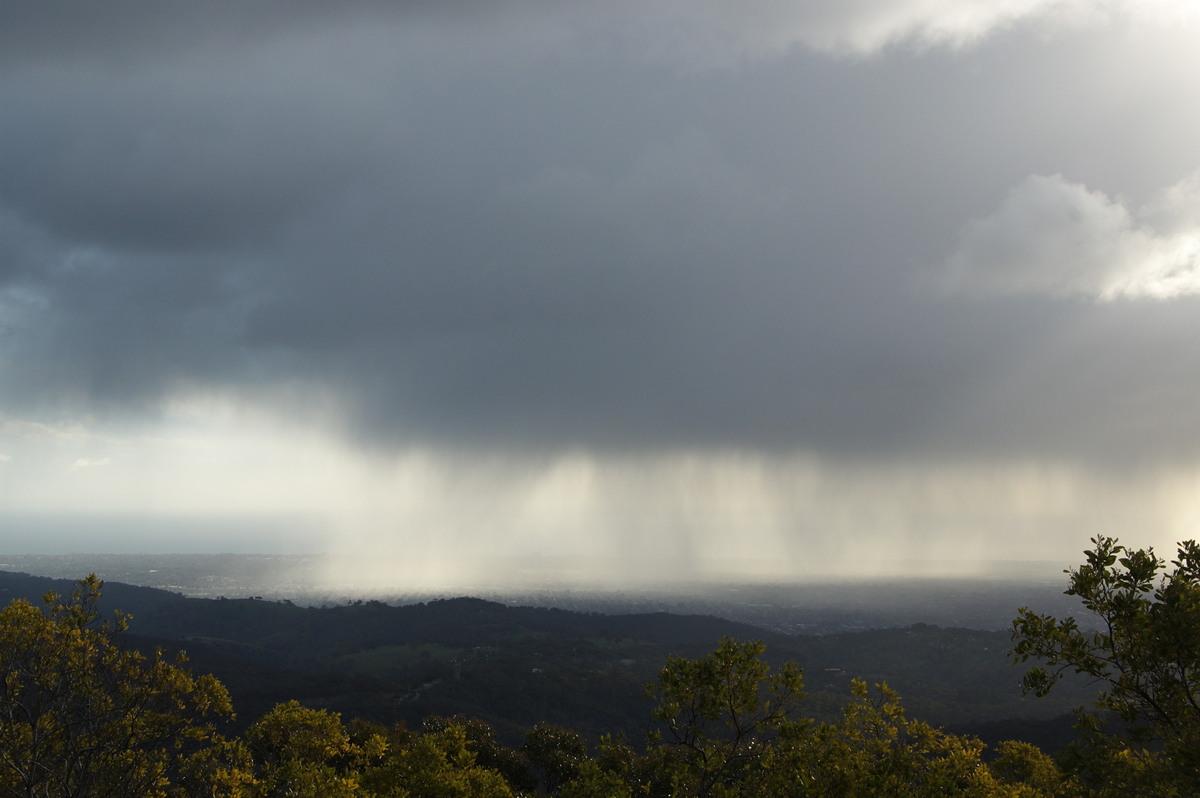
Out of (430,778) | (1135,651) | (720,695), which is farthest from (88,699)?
(1135,651)

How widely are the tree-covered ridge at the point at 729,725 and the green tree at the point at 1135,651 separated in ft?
0.14

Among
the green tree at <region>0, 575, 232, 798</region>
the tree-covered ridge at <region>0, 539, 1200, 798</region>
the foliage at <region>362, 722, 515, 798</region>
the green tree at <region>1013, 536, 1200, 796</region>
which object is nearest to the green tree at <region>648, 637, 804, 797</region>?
the tree-covered ridge at <region>0, 539, 1200, 798</region>

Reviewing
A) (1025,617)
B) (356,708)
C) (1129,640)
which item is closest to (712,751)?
(1025,617)

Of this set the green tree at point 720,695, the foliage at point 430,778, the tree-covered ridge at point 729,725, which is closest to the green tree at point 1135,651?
the tree-covered ridge at point 729,725

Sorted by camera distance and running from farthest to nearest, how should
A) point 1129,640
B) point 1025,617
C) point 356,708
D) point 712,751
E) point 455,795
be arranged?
point 356,708 < point 455,795 < point 712,751 < point 1025,617 < point 1129,640

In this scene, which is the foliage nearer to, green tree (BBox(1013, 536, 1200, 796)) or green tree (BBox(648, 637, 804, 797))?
green tree (BBox(648, 637, 804, 797))

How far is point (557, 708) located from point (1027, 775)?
171 metres

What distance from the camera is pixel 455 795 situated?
22.1m

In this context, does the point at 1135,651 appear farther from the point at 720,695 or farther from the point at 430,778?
the point at 430,778

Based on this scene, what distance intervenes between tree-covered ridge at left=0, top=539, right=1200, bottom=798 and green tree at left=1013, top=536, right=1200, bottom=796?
42 millimetres

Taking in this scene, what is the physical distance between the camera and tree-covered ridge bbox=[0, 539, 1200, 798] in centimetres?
1456

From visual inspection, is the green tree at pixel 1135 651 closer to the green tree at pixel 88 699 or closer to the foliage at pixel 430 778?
the foliage at pixel 430 778

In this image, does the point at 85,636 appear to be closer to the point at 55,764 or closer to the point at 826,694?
the point at 55,764

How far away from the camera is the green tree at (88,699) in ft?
65.4
